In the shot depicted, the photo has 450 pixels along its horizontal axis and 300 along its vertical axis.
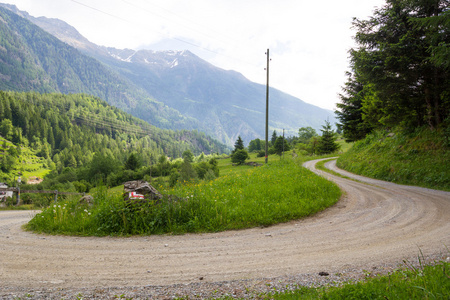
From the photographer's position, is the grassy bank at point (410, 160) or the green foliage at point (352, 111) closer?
the grassy bank at point (410, 160)

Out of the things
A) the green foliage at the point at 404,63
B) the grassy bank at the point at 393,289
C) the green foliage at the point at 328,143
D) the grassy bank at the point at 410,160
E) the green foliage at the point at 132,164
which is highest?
the green foliage at the point at 404,63

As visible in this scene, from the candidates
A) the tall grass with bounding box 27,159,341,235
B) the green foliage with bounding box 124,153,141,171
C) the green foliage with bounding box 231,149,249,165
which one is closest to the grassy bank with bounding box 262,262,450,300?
the tall grass with bounding box 27,159,341,235

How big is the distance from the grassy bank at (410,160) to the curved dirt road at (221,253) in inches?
377

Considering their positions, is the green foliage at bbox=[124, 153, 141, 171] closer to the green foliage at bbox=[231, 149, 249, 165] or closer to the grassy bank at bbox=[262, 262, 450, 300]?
the green foliage at bbox=[231, 149, 249, 165]

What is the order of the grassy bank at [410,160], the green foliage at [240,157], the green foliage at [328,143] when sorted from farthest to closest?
1. the green foliage at [240,157]
2. the green foliage at [328,143]
3. the grassy bank at [410,160]

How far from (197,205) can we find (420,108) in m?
21.6

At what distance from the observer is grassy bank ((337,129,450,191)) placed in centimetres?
1613

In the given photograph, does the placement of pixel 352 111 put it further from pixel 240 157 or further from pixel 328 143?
pixel 240 157

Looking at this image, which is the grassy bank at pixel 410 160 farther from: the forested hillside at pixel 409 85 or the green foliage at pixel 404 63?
the green foliage at pixel 404 63

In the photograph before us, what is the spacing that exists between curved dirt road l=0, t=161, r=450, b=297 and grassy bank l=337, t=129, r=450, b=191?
31.5ft

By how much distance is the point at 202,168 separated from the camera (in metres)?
102

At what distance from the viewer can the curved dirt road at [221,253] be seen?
4832 mm

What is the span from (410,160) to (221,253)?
19.8 meters

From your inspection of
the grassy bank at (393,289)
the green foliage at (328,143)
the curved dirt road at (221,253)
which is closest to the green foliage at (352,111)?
the green foliage at (328,143)
